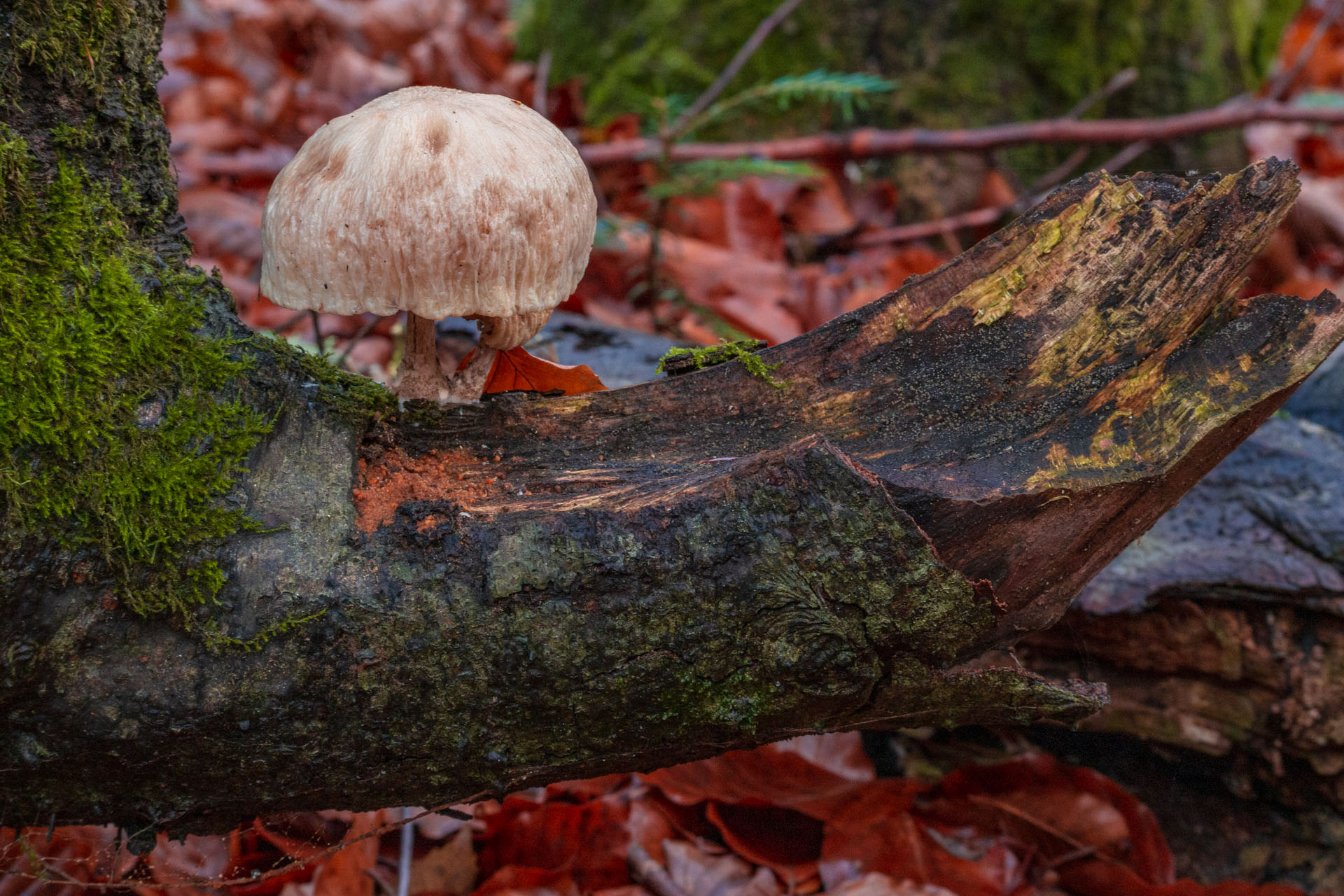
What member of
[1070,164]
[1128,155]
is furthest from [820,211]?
[1128,155]

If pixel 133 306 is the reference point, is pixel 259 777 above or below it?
below

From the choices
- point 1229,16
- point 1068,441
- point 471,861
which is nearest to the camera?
point 1068,441

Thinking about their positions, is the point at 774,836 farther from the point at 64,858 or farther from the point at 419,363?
the point at 64,858

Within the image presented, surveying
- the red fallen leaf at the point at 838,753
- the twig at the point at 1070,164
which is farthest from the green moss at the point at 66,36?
the twig at the point at 1070,164

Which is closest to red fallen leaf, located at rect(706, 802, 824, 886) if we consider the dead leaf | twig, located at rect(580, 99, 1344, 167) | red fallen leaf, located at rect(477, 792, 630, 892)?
red fallen leaf, located at rect(477, 792, 630, 892)

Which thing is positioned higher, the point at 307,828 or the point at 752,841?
the point at 307,828

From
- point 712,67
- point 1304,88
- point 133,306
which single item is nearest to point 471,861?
point 133,306

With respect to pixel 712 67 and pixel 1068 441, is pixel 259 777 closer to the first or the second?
pixel 1068 441
